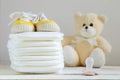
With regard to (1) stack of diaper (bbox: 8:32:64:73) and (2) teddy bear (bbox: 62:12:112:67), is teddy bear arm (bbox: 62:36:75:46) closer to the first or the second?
(2) teddy bear (bbox: 62:12:112:67)

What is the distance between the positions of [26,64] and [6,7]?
607 millimetres

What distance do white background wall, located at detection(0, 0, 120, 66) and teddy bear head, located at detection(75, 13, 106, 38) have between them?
0.17 metres

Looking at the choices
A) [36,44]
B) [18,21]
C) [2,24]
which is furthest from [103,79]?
[2,24]

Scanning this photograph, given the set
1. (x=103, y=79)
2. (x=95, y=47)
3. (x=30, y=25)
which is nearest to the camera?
A: (x=103, y=79)

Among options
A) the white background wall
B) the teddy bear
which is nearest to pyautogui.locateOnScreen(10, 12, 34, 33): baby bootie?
the teddy bear

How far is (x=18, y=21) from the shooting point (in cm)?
98

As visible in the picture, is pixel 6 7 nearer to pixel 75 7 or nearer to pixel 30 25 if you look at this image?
pixel 75 7

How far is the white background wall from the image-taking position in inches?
56.7

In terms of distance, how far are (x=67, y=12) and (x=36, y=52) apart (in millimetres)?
579

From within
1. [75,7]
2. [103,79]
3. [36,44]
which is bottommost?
[103,79]

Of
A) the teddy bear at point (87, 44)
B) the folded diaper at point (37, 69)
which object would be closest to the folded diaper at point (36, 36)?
the folded diaper at point (37, 69)

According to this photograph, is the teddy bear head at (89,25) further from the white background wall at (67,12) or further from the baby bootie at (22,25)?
the baby bootie at (22,25)

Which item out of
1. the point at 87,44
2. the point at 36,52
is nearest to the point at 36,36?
the point at 36,52

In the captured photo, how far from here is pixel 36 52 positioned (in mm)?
934
